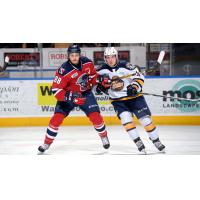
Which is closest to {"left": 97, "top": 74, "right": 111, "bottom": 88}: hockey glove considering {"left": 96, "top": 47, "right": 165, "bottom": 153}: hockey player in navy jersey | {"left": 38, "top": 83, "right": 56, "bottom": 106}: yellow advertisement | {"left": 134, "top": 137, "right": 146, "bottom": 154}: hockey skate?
{"left": 96, "top": 47, "right": 165, "bottom": 153}: hockey player in navy jersey

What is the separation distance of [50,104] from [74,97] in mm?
965

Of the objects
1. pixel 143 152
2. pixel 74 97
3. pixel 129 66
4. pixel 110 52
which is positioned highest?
pixel 110 52

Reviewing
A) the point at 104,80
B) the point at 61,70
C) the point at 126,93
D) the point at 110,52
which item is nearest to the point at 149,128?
the point at 126,93

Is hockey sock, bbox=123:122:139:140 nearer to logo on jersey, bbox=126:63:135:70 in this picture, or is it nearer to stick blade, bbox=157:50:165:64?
logo on jersey, bbox=126:63:135:70

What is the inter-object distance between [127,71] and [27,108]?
1693 millimetres

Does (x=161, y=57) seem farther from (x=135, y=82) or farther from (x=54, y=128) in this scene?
(x=54, y=128)

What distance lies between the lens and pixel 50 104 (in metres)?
5.50

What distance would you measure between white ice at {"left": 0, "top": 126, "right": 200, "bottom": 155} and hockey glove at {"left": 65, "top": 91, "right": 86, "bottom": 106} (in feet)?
1.05

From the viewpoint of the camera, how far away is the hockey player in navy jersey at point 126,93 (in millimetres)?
4562

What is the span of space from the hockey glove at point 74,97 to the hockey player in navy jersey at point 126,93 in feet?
0.49

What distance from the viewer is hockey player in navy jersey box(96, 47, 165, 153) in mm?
4562

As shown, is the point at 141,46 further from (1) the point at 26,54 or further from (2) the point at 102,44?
(1) the point at 26,54

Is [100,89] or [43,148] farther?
[43,148]

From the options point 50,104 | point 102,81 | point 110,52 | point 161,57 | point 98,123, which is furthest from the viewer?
point 50,104
